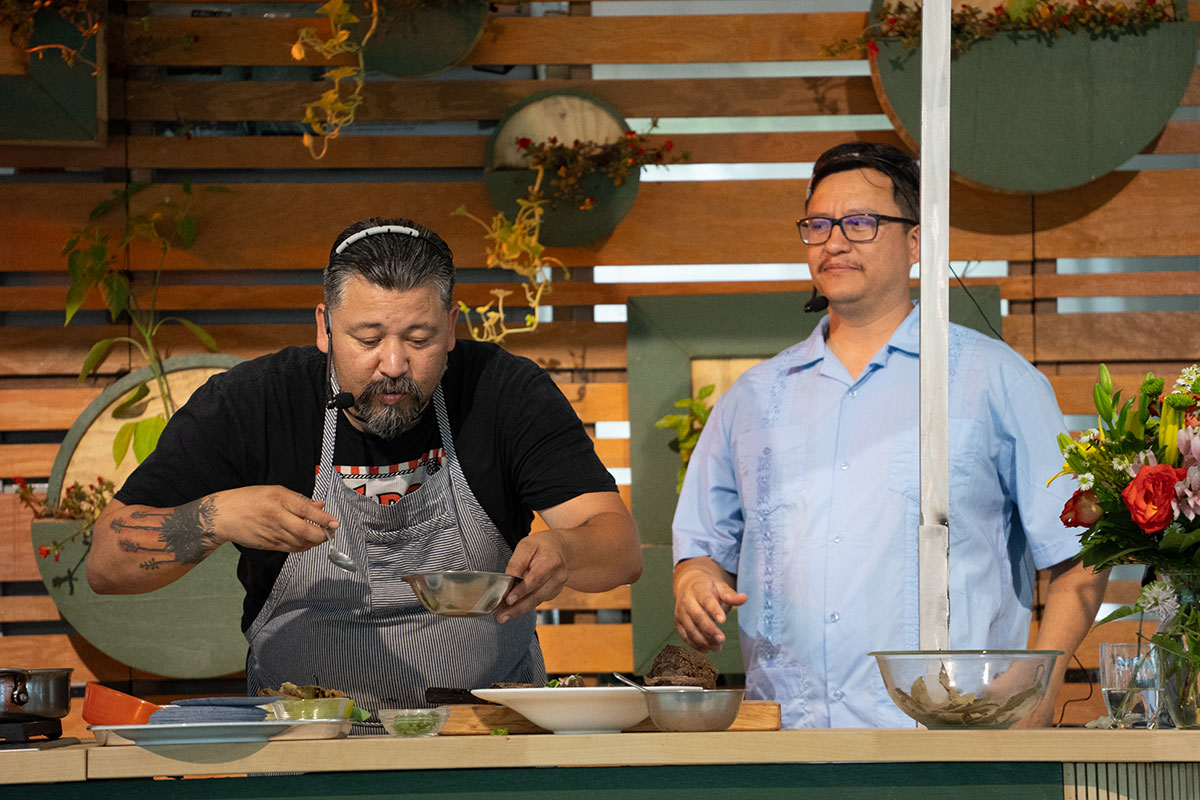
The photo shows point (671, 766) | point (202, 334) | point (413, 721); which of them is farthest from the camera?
point (202, 334)

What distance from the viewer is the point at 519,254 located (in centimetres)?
448

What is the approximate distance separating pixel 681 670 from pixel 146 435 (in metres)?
2.66

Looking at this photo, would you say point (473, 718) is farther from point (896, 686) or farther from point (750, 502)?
point (750, 502)

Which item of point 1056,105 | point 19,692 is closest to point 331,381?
point 19,692

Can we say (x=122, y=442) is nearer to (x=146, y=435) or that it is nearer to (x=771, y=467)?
(x=146, y=435)

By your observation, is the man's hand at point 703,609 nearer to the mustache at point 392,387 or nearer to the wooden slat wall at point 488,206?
the mustache at point 392,387

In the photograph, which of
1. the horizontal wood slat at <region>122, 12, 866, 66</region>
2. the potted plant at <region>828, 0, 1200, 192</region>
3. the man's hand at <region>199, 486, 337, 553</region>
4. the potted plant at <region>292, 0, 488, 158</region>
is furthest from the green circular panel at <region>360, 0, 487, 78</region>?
the man's hand at <region>199, 486, 337, 553</region>

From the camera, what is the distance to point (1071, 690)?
4.49m

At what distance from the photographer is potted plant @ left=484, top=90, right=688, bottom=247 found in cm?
442

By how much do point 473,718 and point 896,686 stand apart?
68cm

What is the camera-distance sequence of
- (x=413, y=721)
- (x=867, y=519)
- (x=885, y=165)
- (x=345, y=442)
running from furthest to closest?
(x=885, y=165), (x=867, y=519), (x=345, y=442), (x=413, y=721)

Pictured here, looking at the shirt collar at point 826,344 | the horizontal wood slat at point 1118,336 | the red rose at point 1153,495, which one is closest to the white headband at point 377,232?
the shirt collar at point 826,344

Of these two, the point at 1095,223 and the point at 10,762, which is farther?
the point at 1095,223

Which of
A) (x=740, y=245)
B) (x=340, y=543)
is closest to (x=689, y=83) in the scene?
(x=740, y=245)
